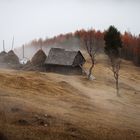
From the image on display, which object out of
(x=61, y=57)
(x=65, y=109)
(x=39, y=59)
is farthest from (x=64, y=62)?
(x=65, y=109)

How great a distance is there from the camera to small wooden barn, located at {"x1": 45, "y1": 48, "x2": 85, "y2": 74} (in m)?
78.4

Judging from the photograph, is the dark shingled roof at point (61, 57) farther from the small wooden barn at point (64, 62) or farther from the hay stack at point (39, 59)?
the hay stack at point (39, 59)

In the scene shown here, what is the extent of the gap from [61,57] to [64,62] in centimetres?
181

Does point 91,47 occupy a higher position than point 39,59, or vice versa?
point 91,47

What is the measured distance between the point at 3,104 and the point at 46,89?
1638 cm

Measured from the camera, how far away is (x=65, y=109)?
142 ft

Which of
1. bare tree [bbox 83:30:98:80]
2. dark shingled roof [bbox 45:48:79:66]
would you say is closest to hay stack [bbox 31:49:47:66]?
dark shingled roof [bbox 45:48:79:66]

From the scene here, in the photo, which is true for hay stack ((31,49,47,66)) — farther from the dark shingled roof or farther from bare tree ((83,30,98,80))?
bare tree ((83,30,98,80))

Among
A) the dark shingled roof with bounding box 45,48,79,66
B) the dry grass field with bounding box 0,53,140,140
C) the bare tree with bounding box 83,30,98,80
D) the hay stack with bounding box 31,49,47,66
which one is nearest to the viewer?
the dry grass field with bounding box 0,53,140,140

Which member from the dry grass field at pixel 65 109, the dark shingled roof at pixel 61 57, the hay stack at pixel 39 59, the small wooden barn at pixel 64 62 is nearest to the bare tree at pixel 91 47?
the small wooden barn at pixel 64 62

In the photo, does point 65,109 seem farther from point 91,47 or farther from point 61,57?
point 91,47

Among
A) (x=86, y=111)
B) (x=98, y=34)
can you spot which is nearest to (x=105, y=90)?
(x=86, y=111)

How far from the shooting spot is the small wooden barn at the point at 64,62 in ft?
257

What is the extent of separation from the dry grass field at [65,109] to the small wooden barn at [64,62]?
394 centimetres
